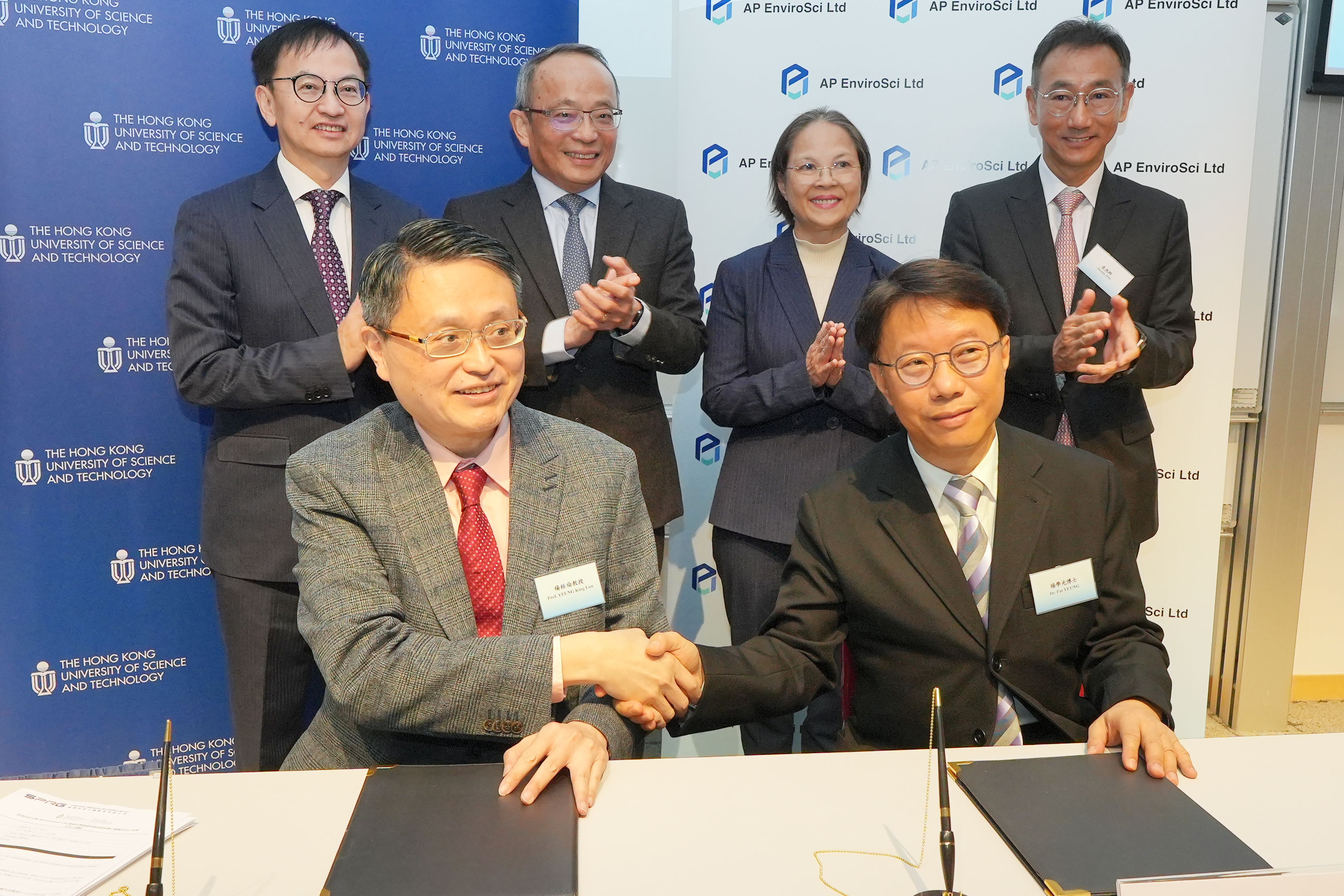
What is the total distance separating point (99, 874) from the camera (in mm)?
1455

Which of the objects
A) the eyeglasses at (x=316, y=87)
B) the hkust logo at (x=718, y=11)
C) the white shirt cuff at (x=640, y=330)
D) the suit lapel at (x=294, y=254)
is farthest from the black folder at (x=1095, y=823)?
the hkust logo at (x=718, y=11)

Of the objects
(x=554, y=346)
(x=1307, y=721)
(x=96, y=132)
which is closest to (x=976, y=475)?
(x=554, y=346)

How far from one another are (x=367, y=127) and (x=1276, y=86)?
3679mm

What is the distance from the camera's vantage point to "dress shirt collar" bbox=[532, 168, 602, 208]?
11.1 feet

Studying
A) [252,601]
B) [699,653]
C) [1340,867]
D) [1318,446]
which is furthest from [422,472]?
[1318,446]

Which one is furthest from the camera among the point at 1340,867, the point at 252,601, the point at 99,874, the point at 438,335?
the point at 252,601

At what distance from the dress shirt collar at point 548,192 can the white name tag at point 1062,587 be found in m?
1.97

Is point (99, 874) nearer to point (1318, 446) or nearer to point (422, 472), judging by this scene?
point (422, 472)

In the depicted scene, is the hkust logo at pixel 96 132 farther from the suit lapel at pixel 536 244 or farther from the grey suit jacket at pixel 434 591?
the grey suit jacket at pixel 434 591

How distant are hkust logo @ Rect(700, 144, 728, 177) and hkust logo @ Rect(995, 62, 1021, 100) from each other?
1.04m

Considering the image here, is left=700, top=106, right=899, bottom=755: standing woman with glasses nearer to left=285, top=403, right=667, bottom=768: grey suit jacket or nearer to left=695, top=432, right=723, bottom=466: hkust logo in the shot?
left=695, top=432, right=723, bottom=466: hkust logo

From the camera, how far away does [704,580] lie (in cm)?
412

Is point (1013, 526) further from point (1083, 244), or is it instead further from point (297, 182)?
point (297, 182)

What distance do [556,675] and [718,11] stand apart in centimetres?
285
